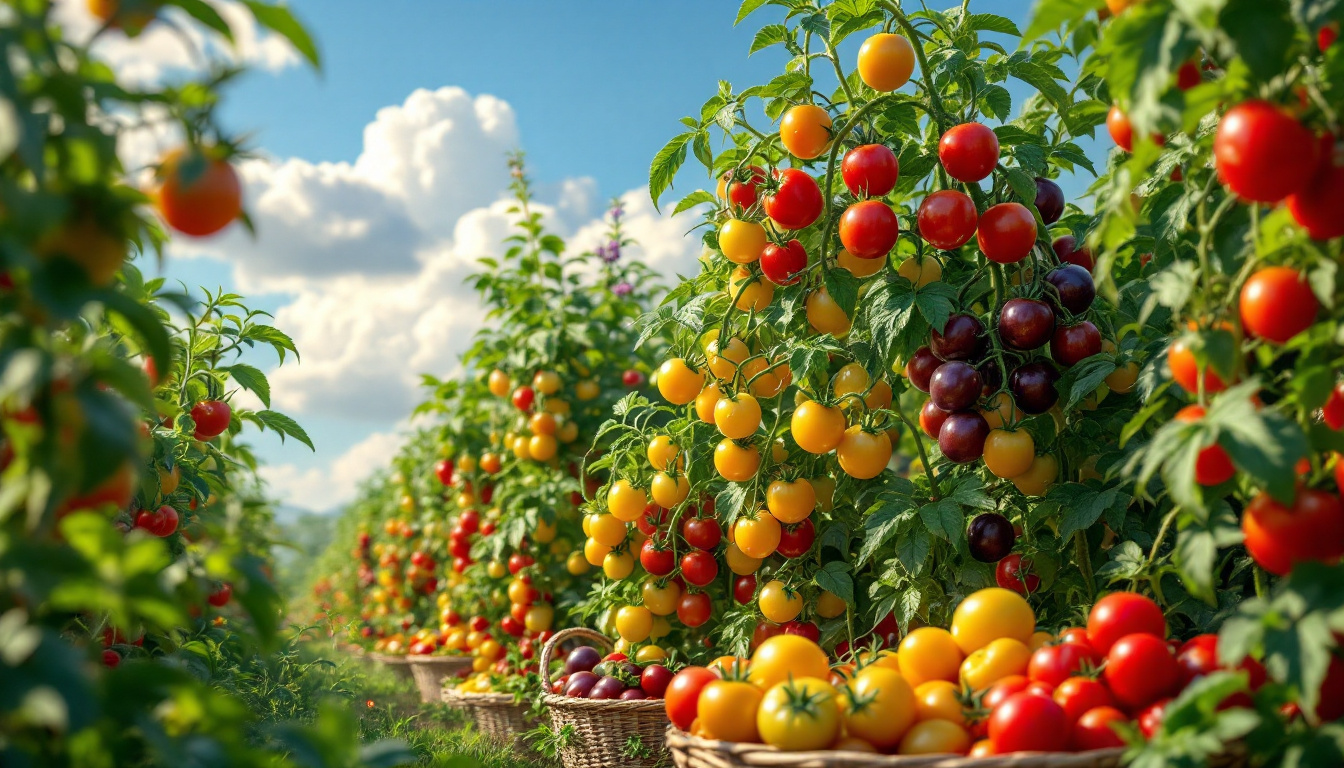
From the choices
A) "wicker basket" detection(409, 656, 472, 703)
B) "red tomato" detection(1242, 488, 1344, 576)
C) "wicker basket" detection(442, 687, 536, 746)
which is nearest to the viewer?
"red tomato" detection(1242, 488, 1344, 576)

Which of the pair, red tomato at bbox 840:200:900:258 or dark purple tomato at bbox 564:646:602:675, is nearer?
red tomato at bbox 840:200:900:258

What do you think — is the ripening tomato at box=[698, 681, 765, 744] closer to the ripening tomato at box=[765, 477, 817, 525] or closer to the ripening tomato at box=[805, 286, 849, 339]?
the ripening tomato at box=[765, 477, 817, 525]

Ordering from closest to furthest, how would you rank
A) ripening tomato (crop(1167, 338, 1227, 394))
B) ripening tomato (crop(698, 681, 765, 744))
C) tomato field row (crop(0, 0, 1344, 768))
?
tomato field row (crop(0, 0, 1344, 768)) → ripening tomato (crop(1167, 338, 1227, 394)) → ripening tomato (crop(698, 681, 765, 744))

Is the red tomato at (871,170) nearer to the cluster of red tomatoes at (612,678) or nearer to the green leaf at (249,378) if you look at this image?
the cluster of red tomatoes at (612,678)

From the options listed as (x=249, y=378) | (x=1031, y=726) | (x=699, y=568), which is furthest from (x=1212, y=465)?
(x=249, y=378)

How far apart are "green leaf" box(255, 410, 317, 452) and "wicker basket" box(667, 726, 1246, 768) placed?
1.46 metres

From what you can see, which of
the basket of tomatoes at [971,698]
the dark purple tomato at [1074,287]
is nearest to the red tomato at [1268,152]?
the basket of tomatoes at [971,698]

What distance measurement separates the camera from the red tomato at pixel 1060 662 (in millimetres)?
1529

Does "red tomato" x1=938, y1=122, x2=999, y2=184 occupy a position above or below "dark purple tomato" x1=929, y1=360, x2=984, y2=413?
above

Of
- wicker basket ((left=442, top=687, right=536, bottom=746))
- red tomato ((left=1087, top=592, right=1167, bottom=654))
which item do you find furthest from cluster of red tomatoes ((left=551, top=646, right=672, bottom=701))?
red tomato ((left=1087, top=592, right=1167, bottom=654))

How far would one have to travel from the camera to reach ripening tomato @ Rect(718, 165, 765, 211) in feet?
7.85

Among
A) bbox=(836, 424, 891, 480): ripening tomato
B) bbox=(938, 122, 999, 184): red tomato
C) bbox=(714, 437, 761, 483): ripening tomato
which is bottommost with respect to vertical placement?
bbox=(836, 424, 891, 480): ripening tomato

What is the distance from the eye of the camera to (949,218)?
2061 millimetres

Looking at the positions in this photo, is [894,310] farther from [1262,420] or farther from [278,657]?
[278,657]
